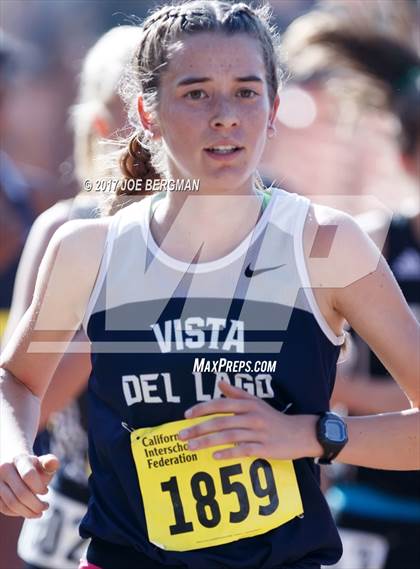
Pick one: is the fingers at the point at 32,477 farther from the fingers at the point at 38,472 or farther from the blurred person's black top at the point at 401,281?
the blurred person's black top at the point at 401,281

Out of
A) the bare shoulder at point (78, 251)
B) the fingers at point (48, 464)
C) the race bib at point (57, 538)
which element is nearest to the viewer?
the fingers at point (48, 464)

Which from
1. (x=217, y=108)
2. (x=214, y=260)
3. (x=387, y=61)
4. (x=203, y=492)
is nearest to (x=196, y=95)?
(x=217, y=108)

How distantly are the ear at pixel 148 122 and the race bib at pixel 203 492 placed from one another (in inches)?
29.0

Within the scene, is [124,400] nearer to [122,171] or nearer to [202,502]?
[202,502]

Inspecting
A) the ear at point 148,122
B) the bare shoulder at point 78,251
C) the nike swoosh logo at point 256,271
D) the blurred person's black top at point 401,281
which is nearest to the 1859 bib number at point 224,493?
the nike swoosh logo at point 256,271

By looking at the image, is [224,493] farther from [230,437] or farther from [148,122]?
[148,122]

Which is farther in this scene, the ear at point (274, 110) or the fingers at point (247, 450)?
the ear at point (274, 110)

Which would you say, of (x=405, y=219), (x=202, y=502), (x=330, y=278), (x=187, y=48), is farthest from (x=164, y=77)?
(x=405, y=219)

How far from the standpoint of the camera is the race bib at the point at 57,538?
4754mm

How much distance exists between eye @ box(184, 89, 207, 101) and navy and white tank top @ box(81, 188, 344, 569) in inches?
12.2

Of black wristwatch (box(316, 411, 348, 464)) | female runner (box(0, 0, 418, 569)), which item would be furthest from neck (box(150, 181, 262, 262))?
black wristwatch (box(316, 411, 348, 464))

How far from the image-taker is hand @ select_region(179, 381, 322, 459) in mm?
2883

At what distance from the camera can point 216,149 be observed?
3.04m

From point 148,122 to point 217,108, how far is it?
334mm
